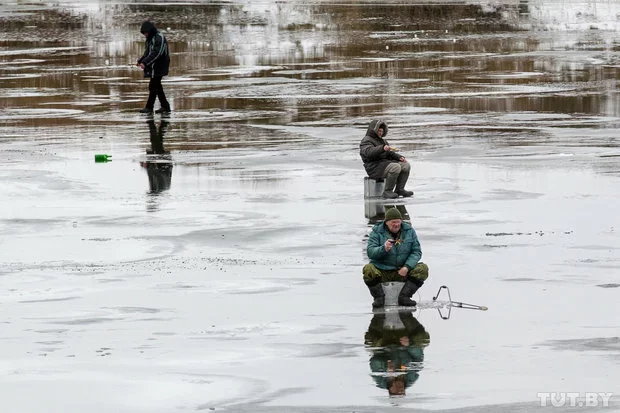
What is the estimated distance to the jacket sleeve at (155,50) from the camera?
28.8 m

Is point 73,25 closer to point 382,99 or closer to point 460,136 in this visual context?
point 382,99

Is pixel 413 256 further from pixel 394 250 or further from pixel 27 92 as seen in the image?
pixel 27 92

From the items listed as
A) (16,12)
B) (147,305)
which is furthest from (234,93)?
(16,12)

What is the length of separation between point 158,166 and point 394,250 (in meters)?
9.79

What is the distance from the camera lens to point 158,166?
71.2 feet

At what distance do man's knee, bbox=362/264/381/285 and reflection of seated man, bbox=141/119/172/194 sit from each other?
7357mm

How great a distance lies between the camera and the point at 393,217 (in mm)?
12367

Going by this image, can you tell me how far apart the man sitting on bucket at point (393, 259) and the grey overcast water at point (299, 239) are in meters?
0.18

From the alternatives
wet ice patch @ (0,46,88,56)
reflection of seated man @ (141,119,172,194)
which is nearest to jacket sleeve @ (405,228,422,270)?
reflection of seated man @ (141,119,172,194)

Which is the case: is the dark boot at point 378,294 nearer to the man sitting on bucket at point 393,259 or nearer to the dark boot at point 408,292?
the man sitting on bucket at point 393,259

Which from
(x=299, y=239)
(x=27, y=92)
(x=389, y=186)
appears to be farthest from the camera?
(x=27, y=92)
